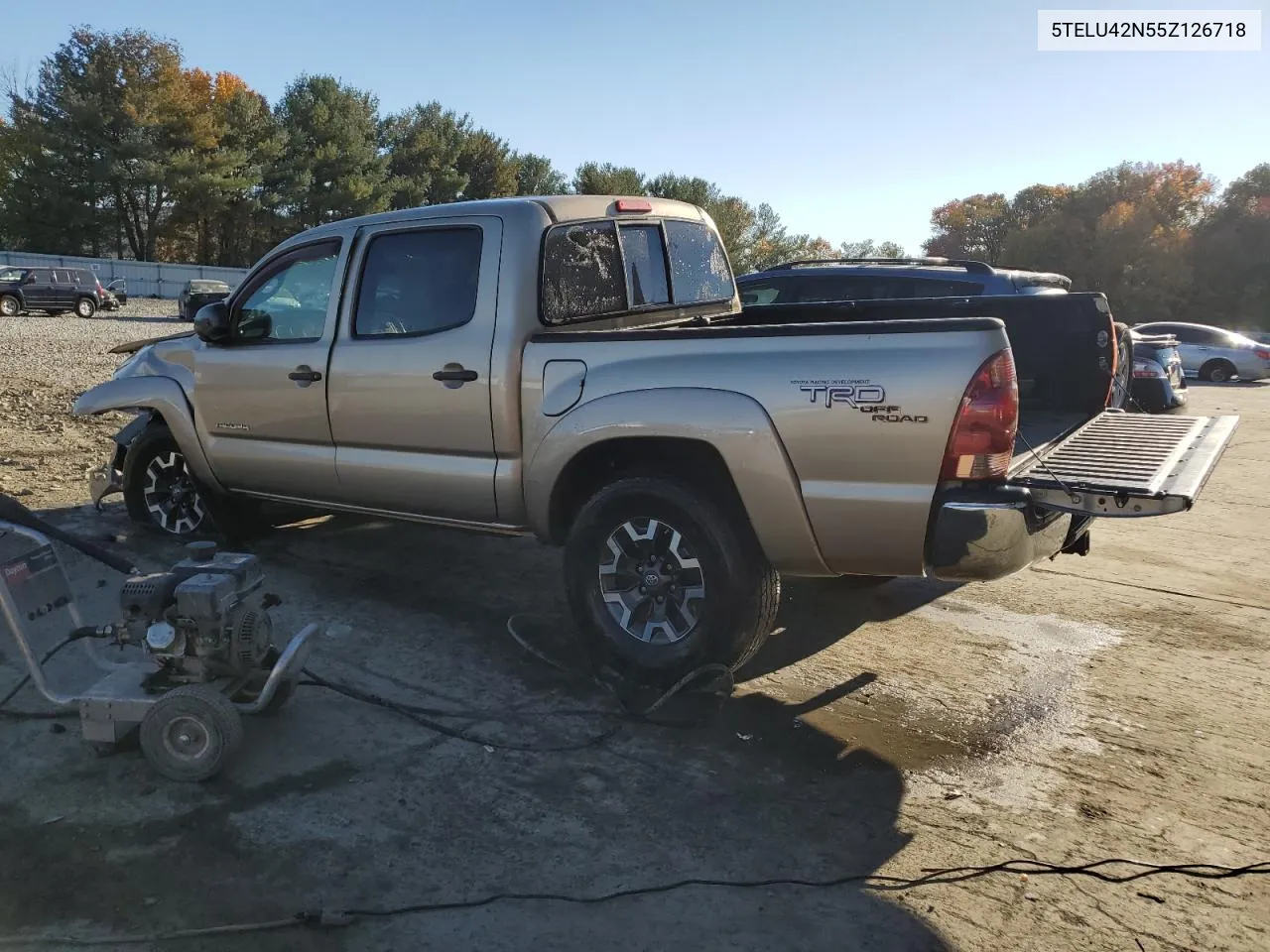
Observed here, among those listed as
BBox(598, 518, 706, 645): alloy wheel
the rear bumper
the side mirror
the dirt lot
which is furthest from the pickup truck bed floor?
the side mirror

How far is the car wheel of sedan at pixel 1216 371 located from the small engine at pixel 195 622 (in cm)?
2497

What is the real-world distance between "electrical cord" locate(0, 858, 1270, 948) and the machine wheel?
81cm

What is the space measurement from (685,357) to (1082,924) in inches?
94.9

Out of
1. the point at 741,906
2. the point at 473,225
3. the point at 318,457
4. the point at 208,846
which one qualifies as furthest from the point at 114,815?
the point at 473,225

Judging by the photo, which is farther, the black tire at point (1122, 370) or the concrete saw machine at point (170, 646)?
the black tire at point (1122, 370)

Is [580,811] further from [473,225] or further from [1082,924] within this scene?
[473,225]

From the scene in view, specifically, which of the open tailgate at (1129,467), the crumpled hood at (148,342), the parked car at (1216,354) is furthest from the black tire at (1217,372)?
the crumpled hood at (148,342)

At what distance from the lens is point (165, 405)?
236 inches

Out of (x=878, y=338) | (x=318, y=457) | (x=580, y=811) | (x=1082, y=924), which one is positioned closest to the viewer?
(x=1082, y=924)

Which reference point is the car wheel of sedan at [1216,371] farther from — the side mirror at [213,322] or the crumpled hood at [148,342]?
the side mirror at [213,322]

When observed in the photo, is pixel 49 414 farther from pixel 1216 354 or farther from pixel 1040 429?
pixel 1216 354

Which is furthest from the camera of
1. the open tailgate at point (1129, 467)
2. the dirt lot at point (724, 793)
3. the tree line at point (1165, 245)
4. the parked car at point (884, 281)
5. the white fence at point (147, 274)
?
the tree line at point (1165, 245)

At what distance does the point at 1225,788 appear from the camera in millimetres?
3523

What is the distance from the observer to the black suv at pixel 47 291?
98.6ft
